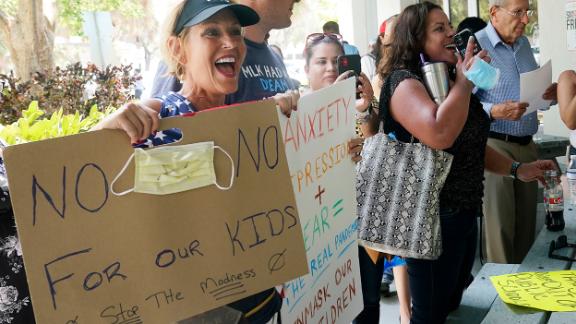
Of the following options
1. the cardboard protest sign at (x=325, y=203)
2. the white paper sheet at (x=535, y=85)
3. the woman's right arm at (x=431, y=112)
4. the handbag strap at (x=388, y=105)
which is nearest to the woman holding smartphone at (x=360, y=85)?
the handbag strap at (x=388, y=105)

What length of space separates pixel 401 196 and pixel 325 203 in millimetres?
480

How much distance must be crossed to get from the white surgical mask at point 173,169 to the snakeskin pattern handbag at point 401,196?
1.07 meters

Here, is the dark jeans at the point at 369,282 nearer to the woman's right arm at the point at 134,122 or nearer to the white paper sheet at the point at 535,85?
the white paper sheet at the point at 535,85

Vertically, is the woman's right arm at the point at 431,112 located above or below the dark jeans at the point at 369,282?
above

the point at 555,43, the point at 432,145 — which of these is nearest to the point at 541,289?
the point at 432,145

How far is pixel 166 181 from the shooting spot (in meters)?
1.01

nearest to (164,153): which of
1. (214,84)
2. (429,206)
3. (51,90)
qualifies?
(214,84)

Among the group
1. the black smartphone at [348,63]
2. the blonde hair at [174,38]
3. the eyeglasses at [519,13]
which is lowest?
the black smartphone at [348,63]

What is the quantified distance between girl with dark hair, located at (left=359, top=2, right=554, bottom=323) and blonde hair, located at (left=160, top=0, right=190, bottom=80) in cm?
92

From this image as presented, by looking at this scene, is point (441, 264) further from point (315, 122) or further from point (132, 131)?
point (132, 131)

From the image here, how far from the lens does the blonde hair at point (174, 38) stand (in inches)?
49.9

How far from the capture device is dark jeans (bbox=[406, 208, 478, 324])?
2.07m

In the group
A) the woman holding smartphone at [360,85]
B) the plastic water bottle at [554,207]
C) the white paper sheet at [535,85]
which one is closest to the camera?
the plastic water bottle at [554,207]

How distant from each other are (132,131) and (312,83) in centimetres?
158
